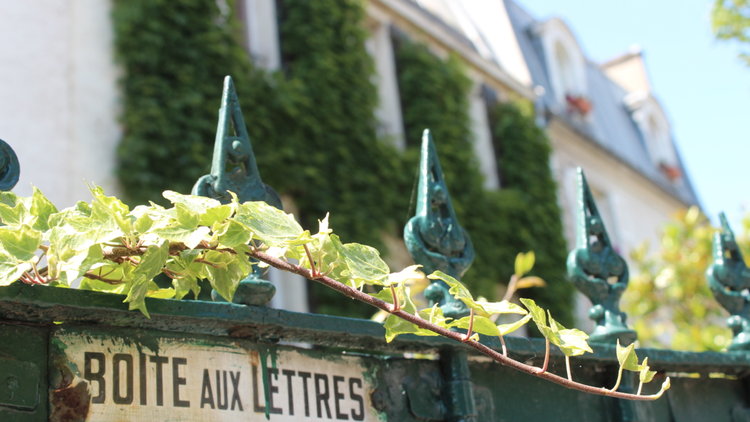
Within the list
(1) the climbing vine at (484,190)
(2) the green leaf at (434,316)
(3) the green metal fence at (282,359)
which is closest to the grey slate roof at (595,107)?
(1) the climbing vine at (484,190)

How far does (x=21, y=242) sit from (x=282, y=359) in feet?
1.84

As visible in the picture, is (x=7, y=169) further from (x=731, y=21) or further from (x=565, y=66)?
(x=565, y=66)

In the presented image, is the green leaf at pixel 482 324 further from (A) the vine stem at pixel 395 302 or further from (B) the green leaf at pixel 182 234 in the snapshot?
(B) the green leaf at pixel 182 234

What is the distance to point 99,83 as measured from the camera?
6012 mm

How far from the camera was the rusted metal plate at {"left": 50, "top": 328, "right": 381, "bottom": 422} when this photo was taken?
128 cm

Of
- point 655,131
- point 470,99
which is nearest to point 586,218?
point 470,99

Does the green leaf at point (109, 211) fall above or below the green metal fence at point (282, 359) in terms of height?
above

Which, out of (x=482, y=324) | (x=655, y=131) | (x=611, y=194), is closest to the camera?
(x=482, y=324)

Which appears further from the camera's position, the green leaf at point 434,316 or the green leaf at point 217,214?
the green leaf at point 434,316

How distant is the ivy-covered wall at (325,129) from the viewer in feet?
20.1

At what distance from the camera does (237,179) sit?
1.55 m

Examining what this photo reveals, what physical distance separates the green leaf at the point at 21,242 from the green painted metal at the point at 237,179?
386 mm

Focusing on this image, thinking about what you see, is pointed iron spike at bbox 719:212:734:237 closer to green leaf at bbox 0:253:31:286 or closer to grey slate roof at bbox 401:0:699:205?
green leaf at bbox 0:253:31:286

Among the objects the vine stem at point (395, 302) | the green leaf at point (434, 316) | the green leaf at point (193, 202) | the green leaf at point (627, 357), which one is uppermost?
the green leaf at point (193, 202)
